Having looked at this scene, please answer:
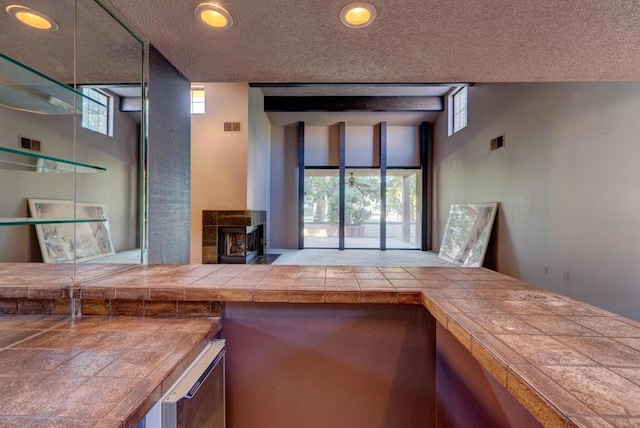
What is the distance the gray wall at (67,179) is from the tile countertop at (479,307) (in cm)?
25

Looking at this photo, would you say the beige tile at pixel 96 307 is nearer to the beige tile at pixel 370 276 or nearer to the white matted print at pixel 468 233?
the beige tile at pixel 370 276

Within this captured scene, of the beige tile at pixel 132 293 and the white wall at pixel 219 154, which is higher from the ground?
the white wall at pixel 219 154

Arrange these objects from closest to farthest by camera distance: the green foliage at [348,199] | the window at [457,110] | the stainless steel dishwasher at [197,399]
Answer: the stainless steel dishwasher at [197,399]
the window at [457,110]
the green foliage at [348,199]

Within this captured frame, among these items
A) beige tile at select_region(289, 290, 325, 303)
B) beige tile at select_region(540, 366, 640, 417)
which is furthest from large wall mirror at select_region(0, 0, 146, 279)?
beige tile at select_region(540, 366, 640, 417)

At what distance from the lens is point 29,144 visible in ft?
4.69

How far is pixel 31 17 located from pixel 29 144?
64 centimetres

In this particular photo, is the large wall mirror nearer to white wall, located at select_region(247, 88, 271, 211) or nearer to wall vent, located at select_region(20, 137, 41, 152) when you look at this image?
wall vent, located at select_region(20, 137, 41, 152)

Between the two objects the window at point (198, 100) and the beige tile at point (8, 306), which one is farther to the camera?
the window at point (198, 100)

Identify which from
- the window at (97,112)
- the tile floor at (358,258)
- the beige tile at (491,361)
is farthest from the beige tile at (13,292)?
the tile floor at (358,258)

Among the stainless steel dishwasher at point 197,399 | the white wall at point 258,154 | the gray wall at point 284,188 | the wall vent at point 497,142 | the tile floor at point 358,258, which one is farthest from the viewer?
the gray wall at point 284,188

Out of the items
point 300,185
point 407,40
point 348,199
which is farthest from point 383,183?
point 407,40

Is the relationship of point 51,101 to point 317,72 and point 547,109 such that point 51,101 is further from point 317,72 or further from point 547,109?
point 547,109

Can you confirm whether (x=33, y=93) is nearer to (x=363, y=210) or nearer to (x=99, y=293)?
(x=99, y=293)

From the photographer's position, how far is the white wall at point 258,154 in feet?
17.0
